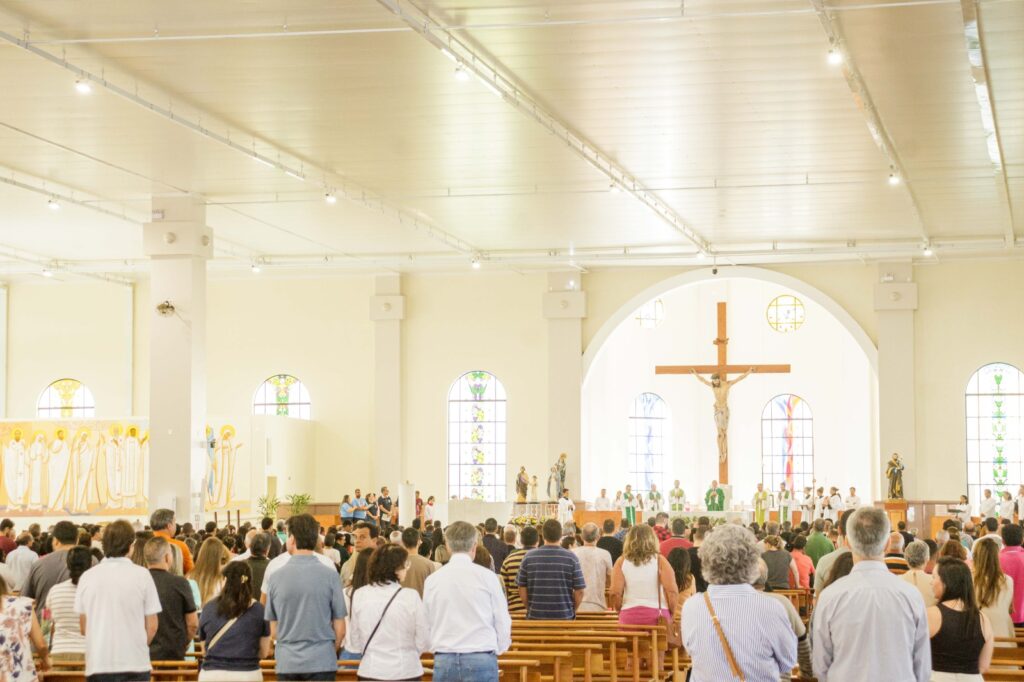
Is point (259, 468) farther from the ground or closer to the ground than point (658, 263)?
closer to the ground

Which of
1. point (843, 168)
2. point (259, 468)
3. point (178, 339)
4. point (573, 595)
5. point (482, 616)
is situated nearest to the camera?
point (482, 616)

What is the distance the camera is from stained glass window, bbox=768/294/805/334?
101 ft

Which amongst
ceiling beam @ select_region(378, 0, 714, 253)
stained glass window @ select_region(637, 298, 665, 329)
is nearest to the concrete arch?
stained glass window @ select_region(637, 298, 665, 329)

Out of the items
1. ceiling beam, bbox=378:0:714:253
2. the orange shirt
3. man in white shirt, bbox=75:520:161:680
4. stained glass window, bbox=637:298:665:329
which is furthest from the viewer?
stained glass window, bbox=637:298:665:329

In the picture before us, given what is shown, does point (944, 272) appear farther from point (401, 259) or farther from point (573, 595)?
point (573, 595)

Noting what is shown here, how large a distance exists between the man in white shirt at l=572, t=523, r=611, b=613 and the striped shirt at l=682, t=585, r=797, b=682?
545 centimetres

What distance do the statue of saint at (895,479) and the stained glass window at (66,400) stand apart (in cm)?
1739

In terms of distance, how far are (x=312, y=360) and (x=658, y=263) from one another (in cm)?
812

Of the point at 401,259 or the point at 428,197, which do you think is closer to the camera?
the point at 428,197

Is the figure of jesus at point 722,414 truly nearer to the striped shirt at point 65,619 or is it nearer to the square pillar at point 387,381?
the square pillar at point 387,381

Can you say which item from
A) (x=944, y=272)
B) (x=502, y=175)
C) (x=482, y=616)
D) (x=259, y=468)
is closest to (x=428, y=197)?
(x=502, y=175)

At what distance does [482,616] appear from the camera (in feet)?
19.5

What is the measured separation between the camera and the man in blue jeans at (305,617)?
19.5ft

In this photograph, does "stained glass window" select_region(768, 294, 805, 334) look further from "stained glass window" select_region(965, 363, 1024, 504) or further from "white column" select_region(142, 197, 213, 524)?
"white column" select_region(142, 197, 213, 524)
